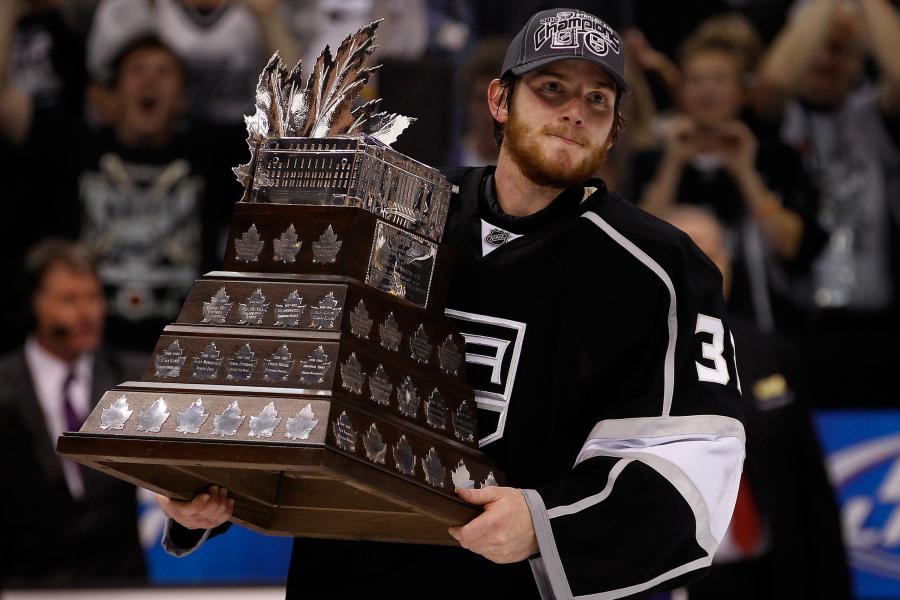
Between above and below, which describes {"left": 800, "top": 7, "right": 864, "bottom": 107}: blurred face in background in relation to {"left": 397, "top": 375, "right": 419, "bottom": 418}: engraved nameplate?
above

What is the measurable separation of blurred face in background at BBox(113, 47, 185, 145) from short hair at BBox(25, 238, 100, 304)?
0.61 meters

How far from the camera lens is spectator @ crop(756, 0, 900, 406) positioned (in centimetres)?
537

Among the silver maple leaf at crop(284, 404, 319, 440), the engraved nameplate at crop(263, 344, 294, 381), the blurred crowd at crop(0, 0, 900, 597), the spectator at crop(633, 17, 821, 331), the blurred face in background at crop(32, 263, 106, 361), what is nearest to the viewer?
the silver maple leaf at crop(284, 404, 319, 440)

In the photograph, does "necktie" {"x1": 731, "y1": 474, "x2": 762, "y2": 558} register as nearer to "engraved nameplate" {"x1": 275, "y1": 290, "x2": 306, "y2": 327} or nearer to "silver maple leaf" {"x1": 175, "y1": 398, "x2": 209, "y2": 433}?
"engraved nameplate" {"x1": 275, "y1": 290, "x2": 306, "y2": 327}

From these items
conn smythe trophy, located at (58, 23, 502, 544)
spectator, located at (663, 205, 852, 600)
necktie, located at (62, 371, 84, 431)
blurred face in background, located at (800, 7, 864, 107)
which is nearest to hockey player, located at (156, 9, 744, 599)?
conn smythe trophy, located at (58, 23, 502, 544)

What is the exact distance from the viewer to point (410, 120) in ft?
8.84

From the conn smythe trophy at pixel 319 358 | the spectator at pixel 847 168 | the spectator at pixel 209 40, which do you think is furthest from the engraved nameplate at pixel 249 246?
the spectator at pixel 847 168

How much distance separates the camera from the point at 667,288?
263cm

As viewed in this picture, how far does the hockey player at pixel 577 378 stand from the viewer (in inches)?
97.7

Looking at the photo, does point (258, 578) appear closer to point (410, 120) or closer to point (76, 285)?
point (76, 285)

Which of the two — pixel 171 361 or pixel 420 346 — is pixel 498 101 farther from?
pixel 171 361

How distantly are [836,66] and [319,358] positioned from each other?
413 cm

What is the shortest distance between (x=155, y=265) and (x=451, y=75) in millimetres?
1339

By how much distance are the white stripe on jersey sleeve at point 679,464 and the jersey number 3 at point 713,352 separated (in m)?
0.09
